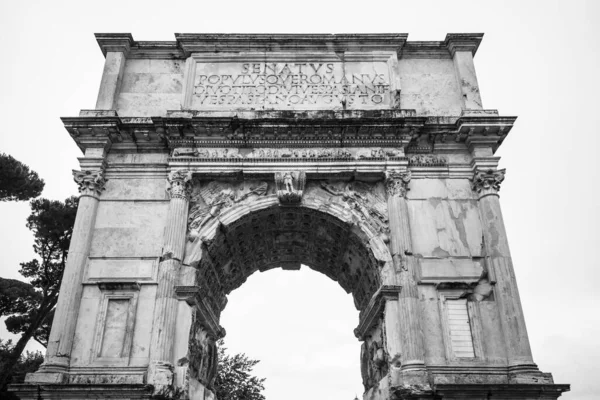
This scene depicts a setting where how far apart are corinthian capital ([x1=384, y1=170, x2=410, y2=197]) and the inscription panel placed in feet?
5.97

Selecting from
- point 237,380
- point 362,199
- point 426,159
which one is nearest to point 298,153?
point 362,199

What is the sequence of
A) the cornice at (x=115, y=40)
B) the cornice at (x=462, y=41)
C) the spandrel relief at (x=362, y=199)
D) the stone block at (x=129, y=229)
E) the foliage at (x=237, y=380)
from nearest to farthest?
the stone block at (x=129, y=229) < the spandrel relief at (x=362, y=199) < the cornice at (x=115, y=40) < the cornice at (x=462, y=41) < the foliage at (x=237, y=380)

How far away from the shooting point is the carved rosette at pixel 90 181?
440 inches

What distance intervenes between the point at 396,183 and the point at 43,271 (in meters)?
14.4

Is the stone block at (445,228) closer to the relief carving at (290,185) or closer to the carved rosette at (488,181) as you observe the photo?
the carved rosette at (488,181)

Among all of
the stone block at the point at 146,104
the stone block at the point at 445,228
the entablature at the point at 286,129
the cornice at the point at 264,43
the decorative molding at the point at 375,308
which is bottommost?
the decorative molding at the point at 375,308

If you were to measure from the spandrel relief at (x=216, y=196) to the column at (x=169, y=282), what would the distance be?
23 cm

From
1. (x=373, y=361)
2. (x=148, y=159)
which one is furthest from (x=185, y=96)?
(x=373, y=361)

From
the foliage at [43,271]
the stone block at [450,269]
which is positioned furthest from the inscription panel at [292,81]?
the foliage at [43,271]

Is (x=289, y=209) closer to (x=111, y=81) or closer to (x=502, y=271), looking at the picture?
(x=502, y=271)

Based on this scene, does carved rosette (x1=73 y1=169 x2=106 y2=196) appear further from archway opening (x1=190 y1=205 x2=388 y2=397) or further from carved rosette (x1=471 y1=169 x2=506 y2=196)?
carved rosette (x1=471 y1=169 x2=506 y2=196)

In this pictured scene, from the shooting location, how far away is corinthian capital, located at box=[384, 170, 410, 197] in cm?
1120

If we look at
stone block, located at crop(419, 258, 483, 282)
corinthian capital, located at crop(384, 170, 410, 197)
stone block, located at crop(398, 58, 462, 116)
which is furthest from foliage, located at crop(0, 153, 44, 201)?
stone block, located at crop(419, 258, 483, 282)

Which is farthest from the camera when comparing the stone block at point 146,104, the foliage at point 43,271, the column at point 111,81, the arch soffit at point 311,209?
the foliage at point 43,271
